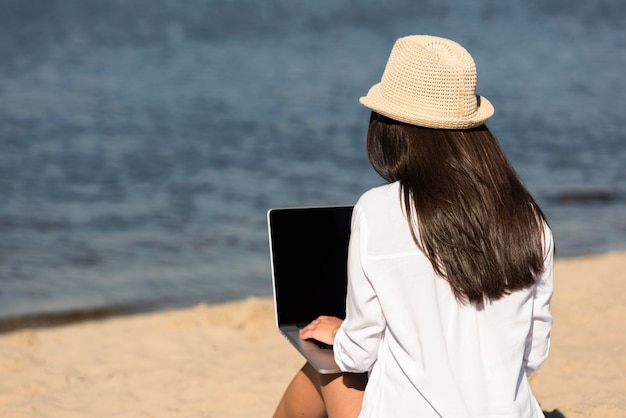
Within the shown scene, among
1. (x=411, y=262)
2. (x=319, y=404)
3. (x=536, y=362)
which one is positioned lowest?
(x=319, y=404)

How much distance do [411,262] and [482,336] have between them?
264mm

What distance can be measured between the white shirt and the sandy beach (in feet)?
5.83

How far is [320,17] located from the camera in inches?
904

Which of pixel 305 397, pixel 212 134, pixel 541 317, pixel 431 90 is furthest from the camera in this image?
pixel 212 134

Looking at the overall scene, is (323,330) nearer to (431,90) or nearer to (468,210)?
(468,210)

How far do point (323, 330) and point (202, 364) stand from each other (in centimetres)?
233

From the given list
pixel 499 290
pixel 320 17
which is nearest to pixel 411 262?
pixel 499 290

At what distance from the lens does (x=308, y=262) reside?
9.20ft

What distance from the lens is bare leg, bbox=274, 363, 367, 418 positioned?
246cm

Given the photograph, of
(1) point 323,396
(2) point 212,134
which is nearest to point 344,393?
(1) point 323,396

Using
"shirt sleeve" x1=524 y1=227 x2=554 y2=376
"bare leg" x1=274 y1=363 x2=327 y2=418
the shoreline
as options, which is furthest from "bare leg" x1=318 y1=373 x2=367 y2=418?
the shoreline

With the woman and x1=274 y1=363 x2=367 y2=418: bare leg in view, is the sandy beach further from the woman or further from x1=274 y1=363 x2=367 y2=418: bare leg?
the woman

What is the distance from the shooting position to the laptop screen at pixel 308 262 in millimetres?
2785

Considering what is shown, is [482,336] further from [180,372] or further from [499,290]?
[180,372]
